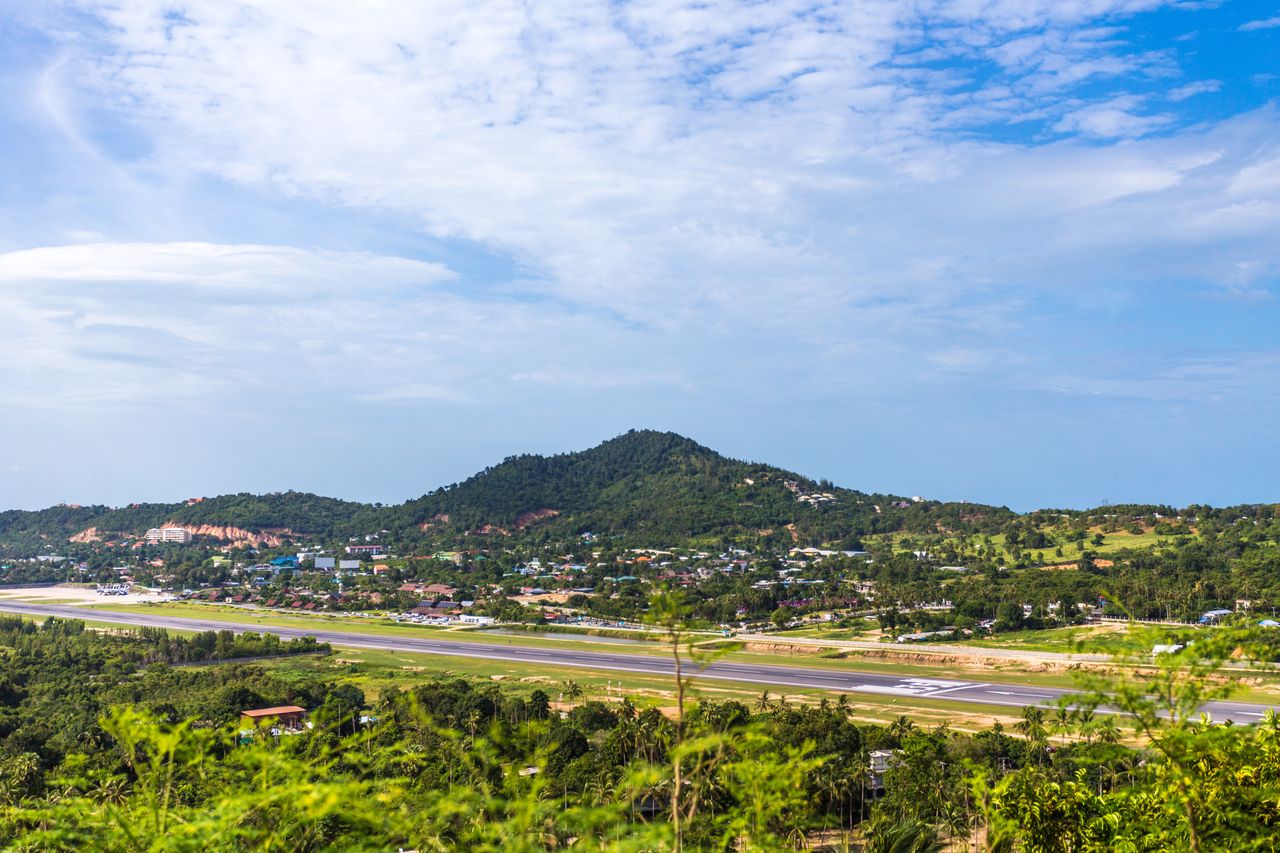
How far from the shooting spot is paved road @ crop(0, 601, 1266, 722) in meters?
46.9

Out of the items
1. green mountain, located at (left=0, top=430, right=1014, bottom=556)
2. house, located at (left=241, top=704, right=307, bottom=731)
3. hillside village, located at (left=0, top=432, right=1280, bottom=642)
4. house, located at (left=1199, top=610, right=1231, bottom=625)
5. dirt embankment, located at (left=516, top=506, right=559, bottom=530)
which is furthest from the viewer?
dirt embankment, located at (left=516, top=506, right=559, bottom=530)

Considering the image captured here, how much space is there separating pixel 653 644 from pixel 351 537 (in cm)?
12742

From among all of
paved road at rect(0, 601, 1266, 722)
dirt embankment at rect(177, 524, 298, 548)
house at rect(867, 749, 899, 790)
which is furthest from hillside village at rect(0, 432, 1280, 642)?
paved road at rect(0, 601, 1266, 722)

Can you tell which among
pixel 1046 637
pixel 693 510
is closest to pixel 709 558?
pixel 693 510

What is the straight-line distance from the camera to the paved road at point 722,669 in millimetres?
46906

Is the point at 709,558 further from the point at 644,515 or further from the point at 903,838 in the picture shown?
the point at 903,838

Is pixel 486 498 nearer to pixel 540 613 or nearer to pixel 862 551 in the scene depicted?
pixel 862 551

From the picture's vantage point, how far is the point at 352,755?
335 inches

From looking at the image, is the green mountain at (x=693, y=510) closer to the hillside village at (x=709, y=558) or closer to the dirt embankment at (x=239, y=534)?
the hillside village at (x=709, y=558)

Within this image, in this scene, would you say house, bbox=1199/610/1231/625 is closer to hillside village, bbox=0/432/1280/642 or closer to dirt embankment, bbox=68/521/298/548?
hillside village, bbox=0/432/1280/642

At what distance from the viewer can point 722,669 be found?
58562 mm

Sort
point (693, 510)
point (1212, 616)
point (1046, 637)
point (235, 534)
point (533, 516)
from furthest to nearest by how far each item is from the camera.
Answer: point (235, 534), point (533, 516), point (693, 510), point (1046, 637), point (1212, 616)

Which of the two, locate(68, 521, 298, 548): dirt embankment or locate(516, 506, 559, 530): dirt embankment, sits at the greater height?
locate(516, 506, 559, 530): dirt embankment

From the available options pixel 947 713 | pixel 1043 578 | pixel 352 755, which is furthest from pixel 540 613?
pixel 352 755
